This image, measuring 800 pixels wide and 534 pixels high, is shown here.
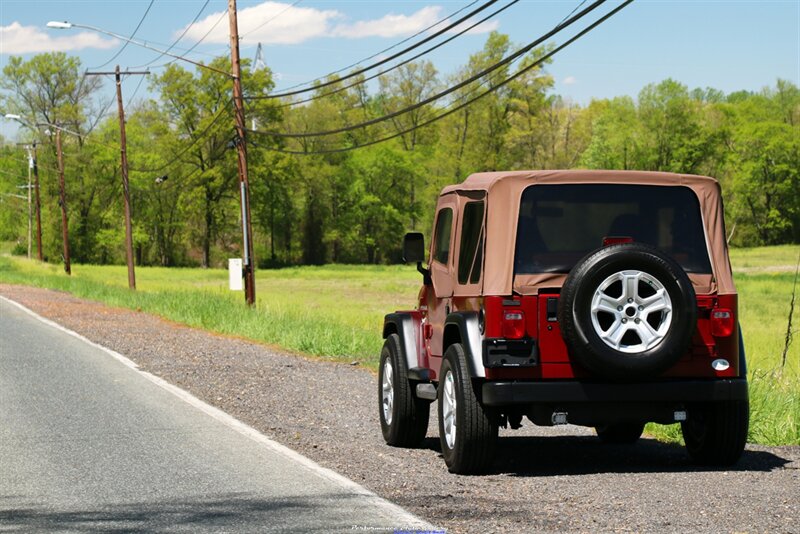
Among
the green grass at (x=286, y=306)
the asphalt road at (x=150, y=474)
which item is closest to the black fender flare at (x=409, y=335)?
the asphalt road at (x=150, y=474)

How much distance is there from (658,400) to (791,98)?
12527 centimetres

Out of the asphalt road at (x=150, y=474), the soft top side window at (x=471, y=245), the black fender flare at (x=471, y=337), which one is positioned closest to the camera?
the asphalt road at (x=150, y=474)

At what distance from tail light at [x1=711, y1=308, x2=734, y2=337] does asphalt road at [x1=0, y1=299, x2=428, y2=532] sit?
273cm

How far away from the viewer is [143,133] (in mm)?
108875

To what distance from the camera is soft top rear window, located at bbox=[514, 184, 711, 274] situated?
343 inches

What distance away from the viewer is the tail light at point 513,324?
8.20 metres

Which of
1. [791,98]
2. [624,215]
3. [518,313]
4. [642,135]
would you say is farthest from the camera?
[791,98]

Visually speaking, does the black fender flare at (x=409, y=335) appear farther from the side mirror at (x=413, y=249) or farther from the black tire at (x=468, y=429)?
→ the black tire at (x=468, y=429)

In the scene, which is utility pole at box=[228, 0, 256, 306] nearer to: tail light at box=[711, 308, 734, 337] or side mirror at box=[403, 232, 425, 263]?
side mirror at box=[403, 232, 425, 263]

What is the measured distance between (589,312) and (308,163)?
314ft

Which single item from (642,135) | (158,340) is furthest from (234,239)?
(158,340)

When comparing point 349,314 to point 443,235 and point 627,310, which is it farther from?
point 627,310

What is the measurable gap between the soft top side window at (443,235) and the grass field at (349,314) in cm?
287

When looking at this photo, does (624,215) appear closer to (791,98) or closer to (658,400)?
(658,400)
